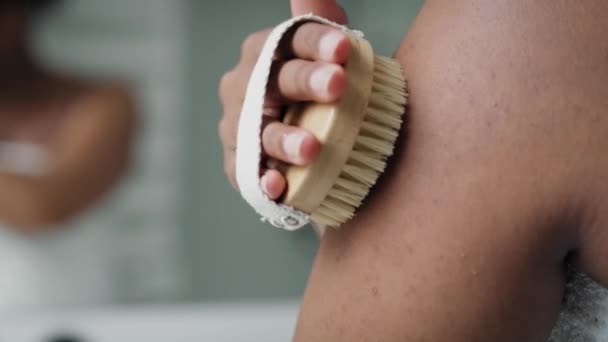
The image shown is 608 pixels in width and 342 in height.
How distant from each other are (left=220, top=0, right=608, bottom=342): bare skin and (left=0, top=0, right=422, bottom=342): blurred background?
151 centimetres

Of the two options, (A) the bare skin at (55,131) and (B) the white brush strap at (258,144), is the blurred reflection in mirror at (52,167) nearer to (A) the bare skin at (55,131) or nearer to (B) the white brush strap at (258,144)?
(A) the bare skin at (55,131)

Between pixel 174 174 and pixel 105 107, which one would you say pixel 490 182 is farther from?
pixel 174 174

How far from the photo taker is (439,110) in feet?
1.35

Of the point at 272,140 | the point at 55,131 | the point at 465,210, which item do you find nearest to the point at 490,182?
the point at 465,210

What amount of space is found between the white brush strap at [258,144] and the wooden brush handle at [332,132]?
0.01m

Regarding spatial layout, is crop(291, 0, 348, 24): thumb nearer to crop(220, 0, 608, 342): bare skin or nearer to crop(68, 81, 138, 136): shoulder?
crop(220, 0, 608, 342): bare skin

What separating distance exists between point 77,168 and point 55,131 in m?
0.15

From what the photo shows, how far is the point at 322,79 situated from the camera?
374mm

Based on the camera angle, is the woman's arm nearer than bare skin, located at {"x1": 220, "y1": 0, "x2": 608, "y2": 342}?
No

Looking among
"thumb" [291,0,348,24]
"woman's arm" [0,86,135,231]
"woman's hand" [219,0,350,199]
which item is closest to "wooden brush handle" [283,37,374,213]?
"woman's hand" [219,0,350,199]

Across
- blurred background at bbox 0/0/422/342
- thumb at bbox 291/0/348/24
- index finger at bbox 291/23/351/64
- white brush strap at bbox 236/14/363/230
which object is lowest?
blurred background at bbox 0/0/422/342

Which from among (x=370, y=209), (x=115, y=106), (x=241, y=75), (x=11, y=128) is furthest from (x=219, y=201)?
(x=370, y=209)

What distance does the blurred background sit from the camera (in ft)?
6.31

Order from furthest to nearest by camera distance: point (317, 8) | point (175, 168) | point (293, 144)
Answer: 1. point (175, 168)
2. point (317, 8)
3. point (293, 144)
